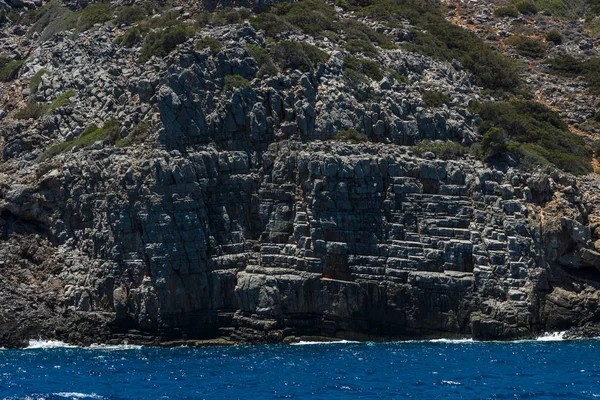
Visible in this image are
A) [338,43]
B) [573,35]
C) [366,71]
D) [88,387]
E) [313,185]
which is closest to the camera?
[88,387]

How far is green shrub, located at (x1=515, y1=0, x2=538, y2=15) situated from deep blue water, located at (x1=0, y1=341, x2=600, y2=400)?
49.4 m

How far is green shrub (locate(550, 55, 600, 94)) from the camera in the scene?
81000mm

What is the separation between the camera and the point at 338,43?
7250 cm

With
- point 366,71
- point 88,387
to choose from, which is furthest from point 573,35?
point 88,387

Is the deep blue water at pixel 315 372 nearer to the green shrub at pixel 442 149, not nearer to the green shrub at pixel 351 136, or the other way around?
the green shrub at pixel 442 149

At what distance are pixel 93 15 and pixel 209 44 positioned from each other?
685 inches

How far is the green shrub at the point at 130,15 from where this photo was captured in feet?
248

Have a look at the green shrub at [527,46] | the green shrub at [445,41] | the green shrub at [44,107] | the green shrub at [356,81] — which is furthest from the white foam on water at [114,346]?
the green shrub at [527,46]

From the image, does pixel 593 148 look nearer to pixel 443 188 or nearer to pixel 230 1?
pixel 443 188

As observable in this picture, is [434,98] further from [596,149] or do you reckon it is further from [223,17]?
[223,17]

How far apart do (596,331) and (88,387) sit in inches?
1110

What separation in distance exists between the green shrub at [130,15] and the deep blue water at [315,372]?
28.9 m

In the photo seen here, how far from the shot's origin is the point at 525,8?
316ft

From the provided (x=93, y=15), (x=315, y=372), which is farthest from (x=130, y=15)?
(x=315, y=372)
